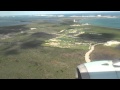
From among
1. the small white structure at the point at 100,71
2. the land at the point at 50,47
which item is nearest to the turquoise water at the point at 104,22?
the land at the point at 50,47

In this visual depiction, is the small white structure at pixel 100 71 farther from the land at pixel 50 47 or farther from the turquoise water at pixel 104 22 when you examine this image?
the turquoise water at pixel 104 22

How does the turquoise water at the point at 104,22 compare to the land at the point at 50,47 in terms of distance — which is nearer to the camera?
the land at the point at 50,47

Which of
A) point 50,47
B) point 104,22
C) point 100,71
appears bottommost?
point 50,47

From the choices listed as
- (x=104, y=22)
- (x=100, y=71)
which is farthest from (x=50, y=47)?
(x=100, y=71)

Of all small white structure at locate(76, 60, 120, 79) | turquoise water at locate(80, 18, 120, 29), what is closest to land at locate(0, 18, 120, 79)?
turquoise water at locate(80, 18, 120, 29)

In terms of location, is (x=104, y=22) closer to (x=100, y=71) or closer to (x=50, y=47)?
(x=50, y=47)

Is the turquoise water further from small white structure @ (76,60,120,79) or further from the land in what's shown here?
small white structure @ (76,60,120,79)
